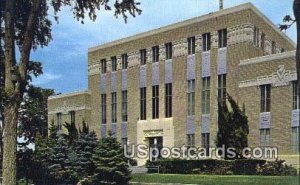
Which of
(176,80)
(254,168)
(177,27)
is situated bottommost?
(254,168)

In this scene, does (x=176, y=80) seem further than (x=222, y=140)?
Yes

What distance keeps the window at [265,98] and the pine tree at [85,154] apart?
15860 mm

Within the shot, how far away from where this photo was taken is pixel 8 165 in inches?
579

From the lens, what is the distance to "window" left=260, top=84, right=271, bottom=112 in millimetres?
39375

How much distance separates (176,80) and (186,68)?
1.63 meters

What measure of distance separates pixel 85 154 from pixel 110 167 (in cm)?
284

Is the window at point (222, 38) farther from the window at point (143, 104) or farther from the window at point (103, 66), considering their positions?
the window at point (103, 66)

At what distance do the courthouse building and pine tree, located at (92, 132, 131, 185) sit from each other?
13.6m

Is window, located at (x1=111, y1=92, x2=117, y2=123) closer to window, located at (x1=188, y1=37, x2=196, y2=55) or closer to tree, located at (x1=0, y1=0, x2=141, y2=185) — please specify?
window, located at (x1=188, y1=37, x2=196, y2=55)

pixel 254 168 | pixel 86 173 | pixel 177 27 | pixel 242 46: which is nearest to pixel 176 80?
pixel 177 27

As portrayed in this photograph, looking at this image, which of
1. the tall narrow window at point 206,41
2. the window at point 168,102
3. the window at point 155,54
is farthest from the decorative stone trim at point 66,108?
the tall narrow window at point 206,41

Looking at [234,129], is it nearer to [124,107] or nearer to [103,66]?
[124,107]

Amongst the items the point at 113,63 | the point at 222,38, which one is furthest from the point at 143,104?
the point at 222,38

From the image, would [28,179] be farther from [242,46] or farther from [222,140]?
[242,46]
